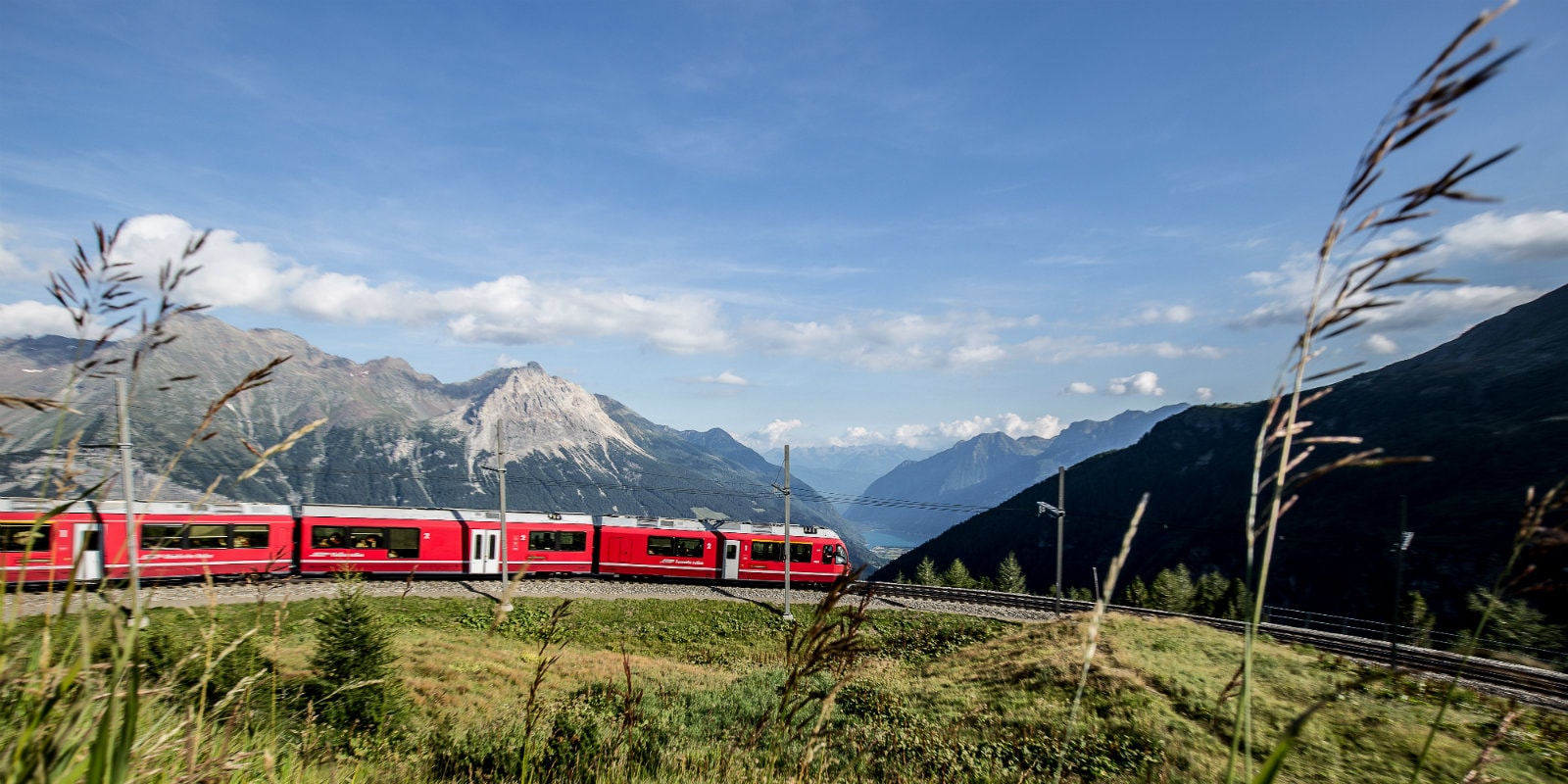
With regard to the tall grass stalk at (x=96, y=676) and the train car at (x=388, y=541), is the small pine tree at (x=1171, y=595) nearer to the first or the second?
the train car at (x=388, y=541)

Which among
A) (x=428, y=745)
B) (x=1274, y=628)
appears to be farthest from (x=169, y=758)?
(x=1274, y=628)

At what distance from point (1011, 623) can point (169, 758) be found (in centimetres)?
2974

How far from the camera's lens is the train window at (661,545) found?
35.2m

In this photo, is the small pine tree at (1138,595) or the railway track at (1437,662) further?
the small pine tree at (1138,595)

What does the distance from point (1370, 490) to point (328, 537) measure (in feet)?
502

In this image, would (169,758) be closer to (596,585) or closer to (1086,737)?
(1086,737)

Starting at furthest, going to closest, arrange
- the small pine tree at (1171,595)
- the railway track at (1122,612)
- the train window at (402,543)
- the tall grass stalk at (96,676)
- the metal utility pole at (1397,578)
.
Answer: the small pine tree at (1171,595)
the train window at (402,543)
the railway track at (1122,612)
the metal utility pole at (1397,578)
the tall grass stalk at (96,676)

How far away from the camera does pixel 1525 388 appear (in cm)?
13462

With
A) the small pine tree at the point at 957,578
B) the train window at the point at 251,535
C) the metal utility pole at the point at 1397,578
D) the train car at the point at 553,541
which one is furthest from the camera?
the small pine tree at the point at 957,578

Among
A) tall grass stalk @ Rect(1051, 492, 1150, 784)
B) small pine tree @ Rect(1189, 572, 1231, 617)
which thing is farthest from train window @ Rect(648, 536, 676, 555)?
tall grass stalk @ Rect(1051, 492, 1150, 784)

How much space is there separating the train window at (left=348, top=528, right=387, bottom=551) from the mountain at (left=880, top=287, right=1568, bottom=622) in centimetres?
4953

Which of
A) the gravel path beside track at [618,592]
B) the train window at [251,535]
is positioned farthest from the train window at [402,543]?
the train window at [251,535]

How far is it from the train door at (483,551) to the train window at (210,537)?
355 inches

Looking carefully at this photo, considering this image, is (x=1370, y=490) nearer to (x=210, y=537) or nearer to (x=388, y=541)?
(x=388, y=541)
